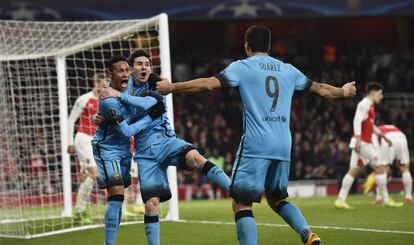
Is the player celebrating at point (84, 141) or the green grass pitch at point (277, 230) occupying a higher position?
the player celebrating at point (84, 141)

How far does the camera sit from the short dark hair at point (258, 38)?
24.8 ft

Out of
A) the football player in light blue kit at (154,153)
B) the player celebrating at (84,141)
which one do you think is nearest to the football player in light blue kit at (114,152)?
the football player in light blue kit at (154,153)

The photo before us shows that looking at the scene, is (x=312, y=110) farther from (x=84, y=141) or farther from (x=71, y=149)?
(x=71, y=149)

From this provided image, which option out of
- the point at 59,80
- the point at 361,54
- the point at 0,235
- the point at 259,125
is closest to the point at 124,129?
the point at 259,125

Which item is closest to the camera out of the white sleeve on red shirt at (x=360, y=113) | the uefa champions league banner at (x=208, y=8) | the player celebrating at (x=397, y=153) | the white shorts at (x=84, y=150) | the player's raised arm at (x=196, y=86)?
the player's raised arm at (x=196, y=86)

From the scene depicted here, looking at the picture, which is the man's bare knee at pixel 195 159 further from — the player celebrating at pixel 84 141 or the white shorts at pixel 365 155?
the white shorts at pixel 365 155

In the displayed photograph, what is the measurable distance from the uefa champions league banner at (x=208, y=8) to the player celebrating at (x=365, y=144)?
9.86m

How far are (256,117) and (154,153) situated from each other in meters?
1.72

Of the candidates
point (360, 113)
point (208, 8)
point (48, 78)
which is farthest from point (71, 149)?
point (208, 8)

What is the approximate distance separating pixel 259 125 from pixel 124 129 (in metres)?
1.73

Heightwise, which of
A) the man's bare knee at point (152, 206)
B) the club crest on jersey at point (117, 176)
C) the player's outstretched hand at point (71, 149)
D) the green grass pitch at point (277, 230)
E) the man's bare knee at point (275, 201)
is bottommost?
the green grass pitch at point (277, 230)

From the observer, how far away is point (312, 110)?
93.9 ft

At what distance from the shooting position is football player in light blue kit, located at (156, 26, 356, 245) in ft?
24.4

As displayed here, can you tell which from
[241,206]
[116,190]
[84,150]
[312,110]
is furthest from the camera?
[312,110]
